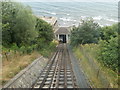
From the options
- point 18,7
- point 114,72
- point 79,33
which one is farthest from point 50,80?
point 79,33

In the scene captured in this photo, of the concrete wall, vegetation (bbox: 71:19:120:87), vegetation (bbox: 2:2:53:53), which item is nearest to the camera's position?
the concrete wall

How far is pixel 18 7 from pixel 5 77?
54.5 feet

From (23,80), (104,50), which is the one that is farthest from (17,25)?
(23,80)

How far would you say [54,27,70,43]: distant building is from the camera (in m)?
70.5

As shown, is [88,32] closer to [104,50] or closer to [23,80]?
[104,50]

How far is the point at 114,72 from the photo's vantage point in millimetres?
13312

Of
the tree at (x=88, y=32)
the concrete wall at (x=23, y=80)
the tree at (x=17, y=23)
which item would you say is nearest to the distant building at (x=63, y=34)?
the tree at (x=88, y=32)

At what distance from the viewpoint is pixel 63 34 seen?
2798 inches

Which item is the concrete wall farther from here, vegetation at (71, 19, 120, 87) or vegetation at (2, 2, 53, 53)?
vegetation at (2, 2, 53, 53)

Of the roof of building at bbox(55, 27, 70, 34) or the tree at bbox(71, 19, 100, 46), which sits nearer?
the tree at bbox(71, 19, 100, 46)

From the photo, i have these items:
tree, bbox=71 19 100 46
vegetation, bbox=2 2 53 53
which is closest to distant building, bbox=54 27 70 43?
tree, bbox=71 19 100 46

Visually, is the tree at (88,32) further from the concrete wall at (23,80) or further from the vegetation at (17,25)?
the concrete wall at (23,80)

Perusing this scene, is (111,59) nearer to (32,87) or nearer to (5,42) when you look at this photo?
(32,87)

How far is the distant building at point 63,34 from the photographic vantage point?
70500 millimetres
